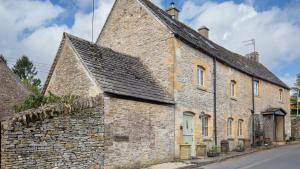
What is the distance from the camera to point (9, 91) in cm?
2495

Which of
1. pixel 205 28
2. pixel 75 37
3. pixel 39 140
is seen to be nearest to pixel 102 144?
pixel 39 140

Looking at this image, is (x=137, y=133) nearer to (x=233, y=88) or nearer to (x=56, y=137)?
(x=56, y=137)

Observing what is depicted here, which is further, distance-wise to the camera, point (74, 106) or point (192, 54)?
point (192, 54)

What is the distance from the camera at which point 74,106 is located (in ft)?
39.1

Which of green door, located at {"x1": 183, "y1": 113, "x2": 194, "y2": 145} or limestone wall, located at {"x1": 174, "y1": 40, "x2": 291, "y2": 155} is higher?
limestone wall, located at {"x1": 174, "y1": 40, "x2": 291, "y2": 155}

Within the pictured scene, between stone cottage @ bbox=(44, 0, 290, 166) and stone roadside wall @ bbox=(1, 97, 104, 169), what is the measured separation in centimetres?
74

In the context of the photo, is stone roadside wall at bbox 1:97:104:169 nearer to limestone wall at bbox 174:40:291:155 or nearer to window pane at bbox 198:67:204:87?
limestone wall at bbox 174:40:291:155

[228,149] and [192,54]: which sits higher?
[192,54]

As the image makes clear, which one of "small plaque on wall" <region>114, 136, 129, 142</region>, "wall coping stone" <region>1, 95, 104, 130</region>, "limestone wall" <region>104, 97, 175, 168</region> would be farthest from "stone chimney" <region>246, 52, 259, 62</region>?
"wall coping stone" <region>1, 95, 104, 130</region>

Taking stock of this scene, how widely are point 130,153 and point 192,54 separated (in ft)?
25.7

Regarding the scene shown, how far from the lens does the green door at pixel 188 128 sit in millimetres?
18094

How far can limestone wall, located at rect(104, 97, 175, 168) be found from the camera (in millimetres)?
13203

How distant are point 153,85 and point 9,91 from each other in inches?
515

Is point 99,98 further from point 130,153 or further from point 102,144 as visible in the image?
point 130,153
